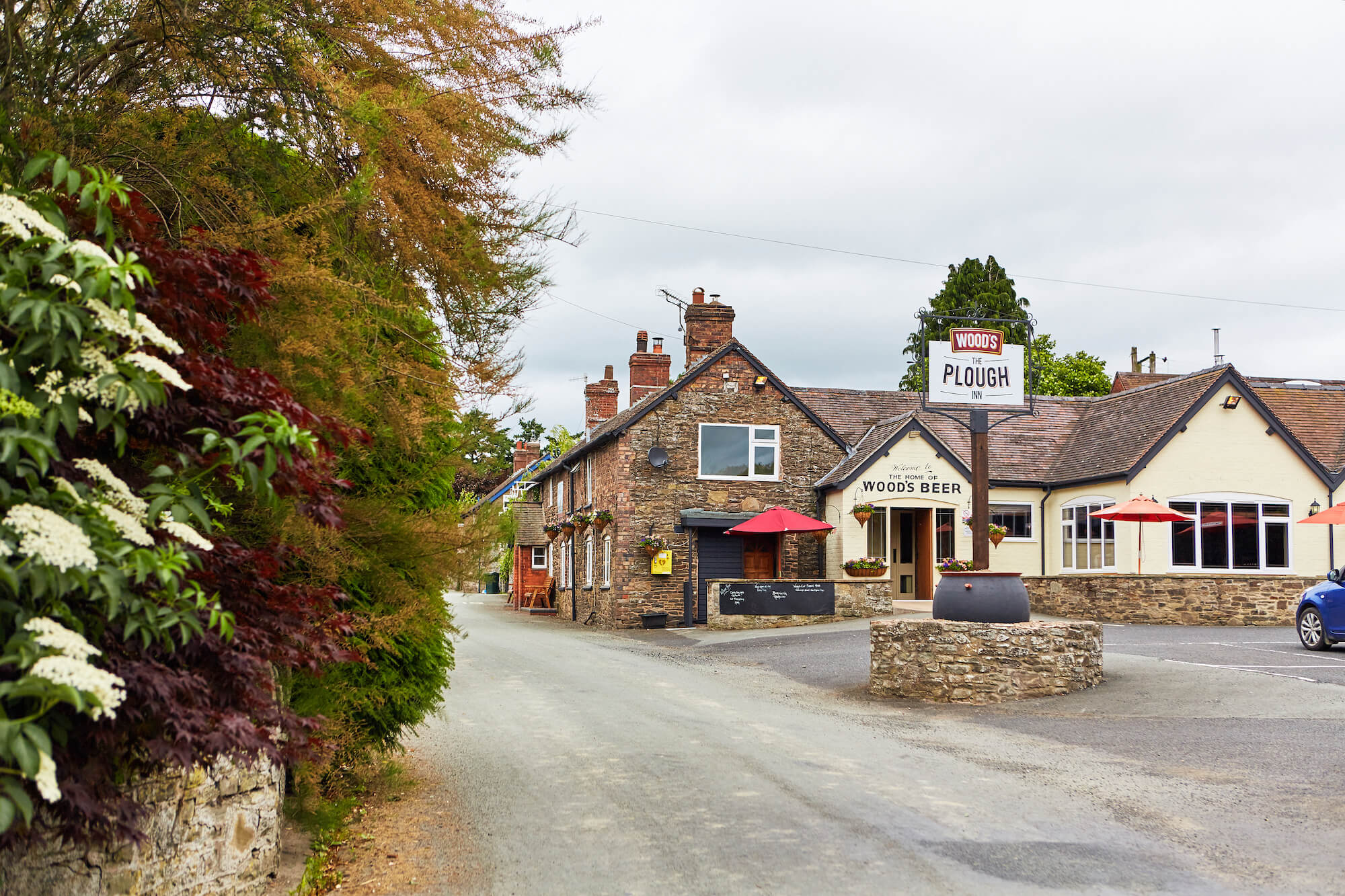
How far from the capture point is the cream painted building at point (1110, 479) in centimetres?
2700

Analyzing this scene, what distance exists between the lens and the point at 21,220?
3359 mm

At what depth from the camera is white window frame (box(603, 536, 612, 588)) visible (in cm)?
2998

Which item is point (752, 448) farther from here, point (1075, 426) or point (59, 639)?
point (59, 639)

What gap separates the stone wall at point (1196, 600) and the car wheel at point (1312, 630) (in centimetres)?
597

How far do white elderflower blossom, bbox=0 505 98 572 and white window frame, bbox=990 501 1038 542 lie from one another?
29046mm

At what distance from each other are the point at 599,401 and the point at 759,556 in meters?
13.4

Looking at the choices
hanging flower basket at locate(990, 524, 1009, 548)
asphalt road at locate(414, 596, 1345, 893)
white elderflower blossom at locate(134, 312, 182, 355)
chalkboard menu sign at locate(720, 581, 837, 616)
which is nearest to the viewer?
white elderflower blossom at locate(134, 312, 182, 355)

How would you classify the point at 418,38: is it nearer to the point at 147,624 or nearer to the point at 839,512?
the point at 147,624

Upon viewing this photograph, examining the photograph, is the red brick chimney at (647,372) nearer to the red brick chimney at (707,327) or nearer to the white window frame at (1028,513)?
the red brick chimney at (707,327)

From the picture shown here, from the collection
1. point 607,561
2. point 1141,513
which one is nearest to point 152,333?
point 1141,513

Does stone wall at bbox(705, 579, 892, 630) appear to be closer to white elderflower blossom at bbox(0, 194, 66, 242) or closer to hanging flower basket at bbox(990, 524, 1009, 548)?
hanging flower basket at bbox(990, 524, 1009, 548)

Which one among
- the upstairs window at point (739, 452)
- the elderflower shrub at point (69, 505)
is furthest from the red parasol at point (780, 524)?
the elderflower shrub at point (69, 505)

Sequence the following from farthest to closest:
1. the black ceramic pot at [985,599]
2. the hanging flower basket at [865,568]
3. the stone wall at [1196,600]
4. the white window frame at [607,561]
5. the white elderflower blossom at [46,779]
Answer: the white window frame at [607,561] → the hanging flower basket at [865,568] → the stone wall at [1196,600] → the black ceramic pot at [985,599] → the white elderflower blossom at [46,779]

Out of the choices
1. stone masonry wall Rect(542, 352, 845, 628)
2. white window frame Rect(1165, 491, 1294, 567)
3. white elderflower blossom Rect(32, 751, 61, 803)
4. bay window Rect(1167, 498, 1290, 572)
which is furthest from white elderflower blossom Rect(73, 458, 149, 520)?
bay window Rect(1167, 498, 1290, 572)
